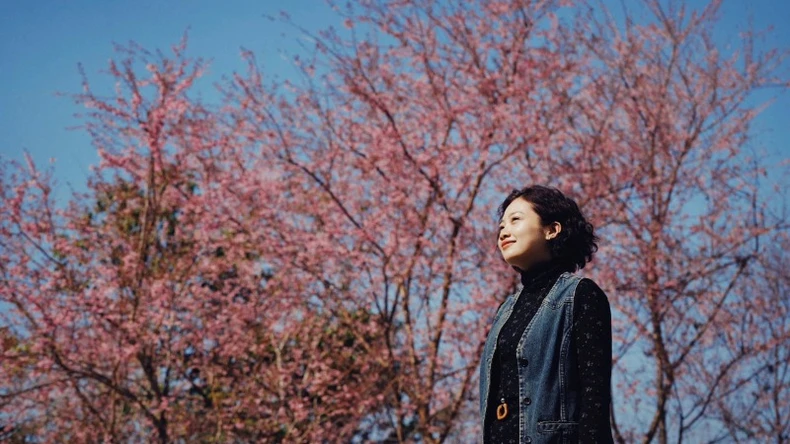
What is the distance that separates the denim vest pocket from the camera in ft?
5.61

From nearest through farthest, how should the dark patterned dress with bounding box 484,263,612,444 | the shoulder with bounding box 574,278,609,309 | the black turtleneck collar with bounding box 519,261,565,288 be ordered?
the dark patterned dress with bounding box 484,263,612,444 → the shoulder with bounding box 574,278,609,309 → the black turtleneck collar with bounding box 519,261,565,288

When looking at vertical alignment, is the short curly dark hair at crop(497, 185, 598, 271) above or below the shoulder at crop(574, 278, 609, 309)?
above

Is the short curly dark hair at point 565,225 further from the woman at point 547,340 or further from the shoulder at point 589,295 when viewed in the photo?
the shoulder at point 589,295

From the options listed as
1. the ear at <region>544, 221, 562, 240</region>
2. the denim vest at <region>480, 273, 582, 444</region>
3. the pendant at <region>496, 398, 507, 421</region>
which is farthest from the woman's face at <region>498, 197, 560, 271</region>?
the pendant at <region>496, 398, 507, 421</region>

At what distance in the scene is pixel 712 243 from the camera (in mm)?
8266

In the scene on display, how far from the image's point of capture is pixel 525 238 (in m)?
2.07

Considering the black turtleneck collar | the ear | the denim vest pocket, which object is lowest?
the denim vest pocket

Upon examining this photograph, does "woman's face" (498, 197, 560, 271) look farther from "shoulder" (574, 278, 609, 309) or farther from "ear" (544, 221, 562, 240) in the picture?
"shoulder" (574, 278, 609, 309)

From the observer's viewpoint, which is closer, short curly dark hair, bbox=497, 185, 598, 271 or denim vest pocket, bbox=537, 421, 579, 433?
denim vest pocket, bbox=537, 421, 579, 433

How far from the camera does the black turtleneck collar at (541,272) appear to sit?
2.05 m

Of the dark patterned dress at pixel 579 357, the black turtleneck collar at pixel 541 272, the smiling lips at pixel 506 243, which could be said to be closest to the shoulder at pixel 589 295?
the dark patterned dress at pixel 579 357

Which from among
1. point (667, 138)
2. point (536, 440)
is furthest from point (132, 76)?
point (536, 440)

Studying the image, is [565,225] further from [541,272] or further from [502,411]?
[502,411]

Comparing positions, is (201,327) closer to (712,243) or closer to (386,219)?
(386,219)
